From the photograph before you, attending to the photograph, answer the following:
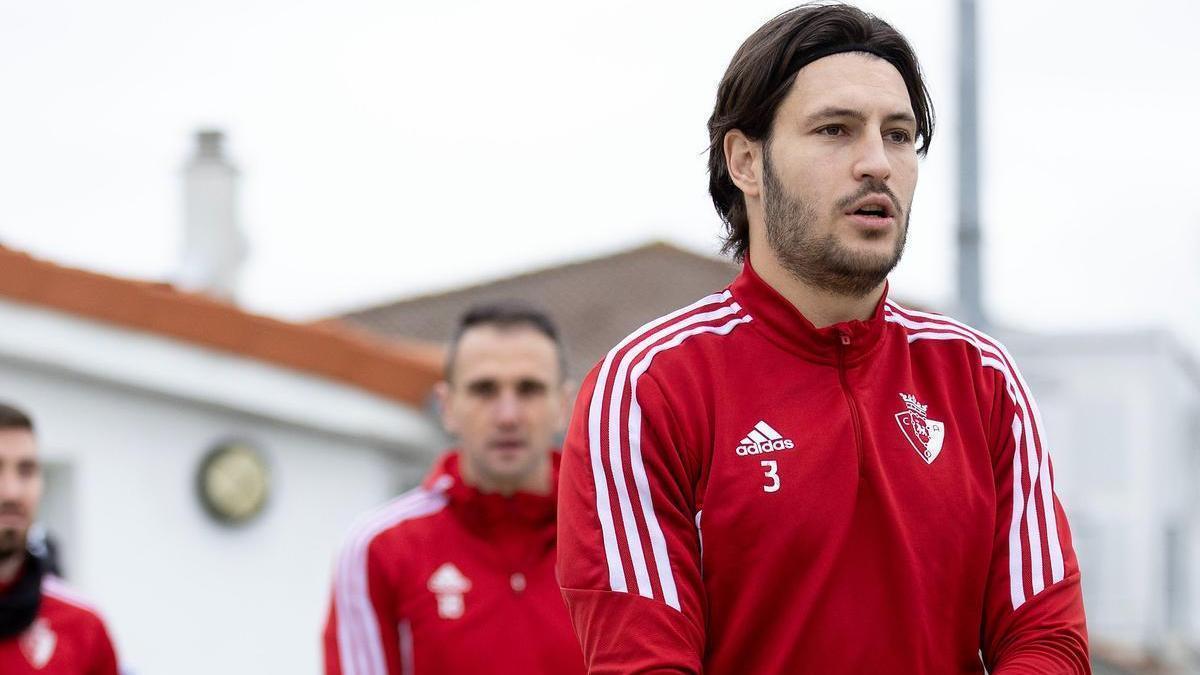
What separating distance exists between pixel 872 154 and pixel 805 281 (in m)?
0.23

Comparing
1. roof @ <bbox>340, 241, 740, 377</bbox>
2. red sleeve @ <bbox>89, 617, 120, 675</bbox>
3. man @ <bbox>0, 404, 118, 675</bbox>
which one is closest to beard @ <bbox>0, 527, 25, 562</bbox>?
man @ <bbox>0, 404, 118, 675</bbox>

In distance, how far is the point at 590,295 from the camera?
1039 inches

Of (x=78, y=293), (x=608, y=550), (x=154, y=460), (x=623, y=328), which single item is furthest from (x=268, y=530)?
(x=623, y=328)

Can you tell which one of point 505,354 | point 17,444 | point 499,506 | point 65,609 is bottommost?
point 65,609

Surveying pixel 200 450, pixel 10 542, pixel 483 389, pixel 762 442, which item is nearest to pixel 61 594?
pixel 10 542

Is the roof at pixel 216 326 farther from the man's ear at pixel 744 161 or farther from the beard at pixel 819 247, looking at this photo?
the beard at pixel 819 247

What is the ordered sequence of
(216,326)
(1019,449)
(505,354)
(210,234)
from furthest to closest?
(210,234), (216,326), (505,354), (1019,449)

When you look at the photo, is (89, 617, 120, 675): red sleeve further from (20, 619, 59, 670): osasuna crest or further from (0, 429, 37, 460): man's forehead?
(0, 429, 37, 460): man's forehead

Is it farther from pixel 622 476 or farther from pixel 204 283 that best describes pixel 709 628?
pixel 204 283

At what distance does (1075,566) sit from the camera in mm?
2896

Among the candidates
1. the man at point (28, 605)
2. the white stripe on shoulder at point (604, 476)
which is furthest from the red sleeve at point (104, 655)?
the white stripe on shoulder at point (604, 476)

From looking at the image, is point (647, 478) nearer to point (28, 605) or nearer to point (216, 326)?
point (28, 605)

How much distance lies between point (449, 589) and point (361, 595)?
0.86ft

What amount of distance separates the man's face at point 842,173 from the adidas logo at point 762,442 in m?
0.27
